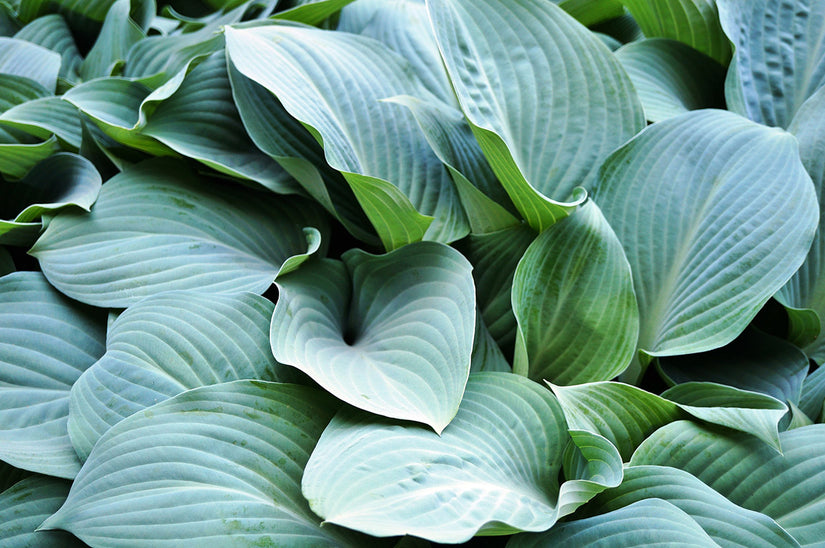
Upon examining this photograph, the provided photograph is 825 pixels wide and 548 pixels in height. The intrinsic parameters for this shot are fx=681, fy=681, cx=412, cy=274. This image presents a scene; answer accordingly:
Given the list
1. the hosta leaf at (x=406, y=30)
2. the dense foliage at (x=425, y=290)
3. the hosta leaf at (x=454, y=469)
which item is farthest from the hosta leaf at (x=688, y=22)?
the hosta leaf at (x=454, y=469)

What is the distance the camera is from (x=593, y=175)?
2.67ft

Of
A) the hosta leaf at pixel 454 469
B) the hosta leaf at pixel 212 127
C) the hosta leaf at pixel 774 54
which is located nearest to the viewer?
the hosta leaf at pixel 454 469

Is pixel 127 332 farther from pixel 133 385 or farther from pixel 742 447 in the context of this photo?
pixel 742 447

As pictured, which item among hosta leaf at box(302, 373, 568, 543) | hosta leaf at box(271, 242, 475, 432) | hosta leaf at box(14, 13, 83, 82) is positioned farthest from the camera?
hosta leaf at box(14, 13, 83, 82)

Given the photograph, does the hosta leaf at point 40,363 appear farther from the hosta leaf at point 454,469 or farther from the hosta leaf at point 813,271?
the hosta leaf at point 813,271

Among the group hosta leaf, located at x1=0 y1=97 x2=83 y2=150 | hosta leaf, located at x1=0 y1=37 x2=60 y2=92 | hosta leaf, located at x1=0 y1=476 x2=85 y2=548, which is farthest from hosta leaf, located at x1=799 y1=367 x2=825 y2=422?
hosta leaf, located at x1=0 y1=37 x2=60 y2=92

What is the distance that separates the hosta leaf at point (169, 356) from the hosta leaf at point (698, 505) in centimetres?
32

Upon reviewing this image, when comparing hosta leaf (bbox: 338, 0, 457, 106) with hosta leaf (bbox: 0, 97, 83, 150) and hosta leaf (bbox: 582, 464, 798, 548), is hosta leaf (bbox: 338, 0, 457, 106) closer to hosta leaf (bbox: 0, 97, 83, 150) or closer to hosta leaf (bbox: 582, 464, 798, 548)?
hosta leaf (bbox: 0, 97, 83, 150)

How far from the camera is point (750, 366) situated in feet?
2.55

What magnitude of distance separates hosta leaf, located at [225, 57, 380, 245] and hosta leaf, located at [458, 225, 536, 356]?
0.14m

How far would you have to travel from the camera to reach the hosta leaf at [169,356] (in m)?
0.62

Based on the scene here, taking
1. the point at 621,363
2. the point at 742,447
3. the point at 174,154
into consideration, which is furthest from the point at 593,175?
the point at 174,154

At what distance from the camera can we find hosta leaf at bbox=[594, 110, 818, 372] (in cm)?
71

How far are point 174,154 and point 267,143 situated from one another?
13 cm
